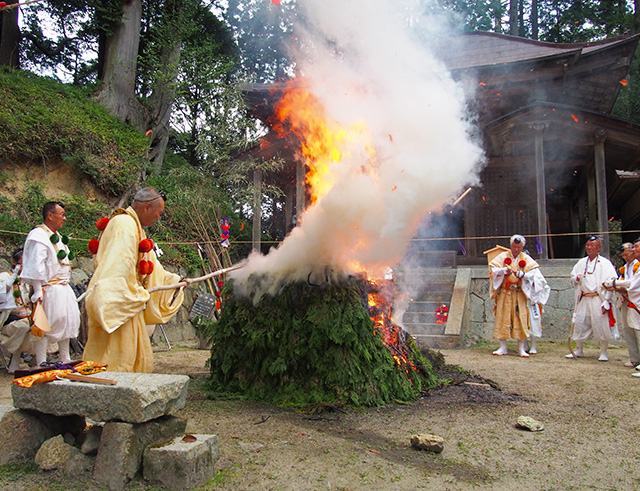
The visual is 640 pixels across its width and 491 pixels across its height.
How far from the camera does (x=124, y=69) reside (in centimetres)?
1579

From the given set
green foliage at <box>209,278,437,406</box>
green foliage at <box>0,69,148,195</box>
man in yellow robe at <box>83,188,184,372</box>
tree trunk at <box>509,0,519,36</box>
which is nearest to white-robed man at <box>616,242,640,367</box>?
green foliage at <box>209,278,437,406</box>

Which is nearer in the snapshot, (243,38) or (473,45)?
(473,45)

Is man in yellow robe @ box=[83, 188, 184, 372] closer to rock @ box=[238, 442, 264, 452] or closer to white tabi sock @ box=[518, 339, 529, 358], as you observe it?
rock @ box=[238, 442, 264, 452]

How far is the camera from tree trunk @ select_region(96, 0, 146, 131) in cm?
1549

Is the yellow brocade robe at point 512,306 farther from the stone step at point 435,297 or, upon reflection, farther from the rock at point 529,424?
the rock at point 529,424

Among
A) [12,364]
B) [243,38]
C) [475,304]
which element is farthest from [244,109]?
[12,364]

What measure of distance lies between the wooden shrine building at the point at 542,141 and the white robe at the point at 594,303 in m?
3.42

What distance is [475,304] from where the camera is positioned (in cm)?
1155

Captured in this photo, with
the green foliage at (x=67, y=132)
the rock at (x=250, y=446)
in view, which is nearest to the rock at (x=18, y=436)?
the rock at (x=250, y=446)

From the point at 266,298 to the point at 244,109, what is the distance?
9.34m

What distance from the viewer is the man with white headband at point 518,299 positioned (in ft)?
29.9

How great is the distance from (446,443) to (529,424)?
0.92m

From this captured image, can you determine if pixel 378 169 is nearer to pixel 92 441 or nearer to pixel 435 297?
pixel 92 441

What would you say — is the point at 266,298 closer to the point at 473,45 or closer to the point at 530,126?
the point at 530,126
